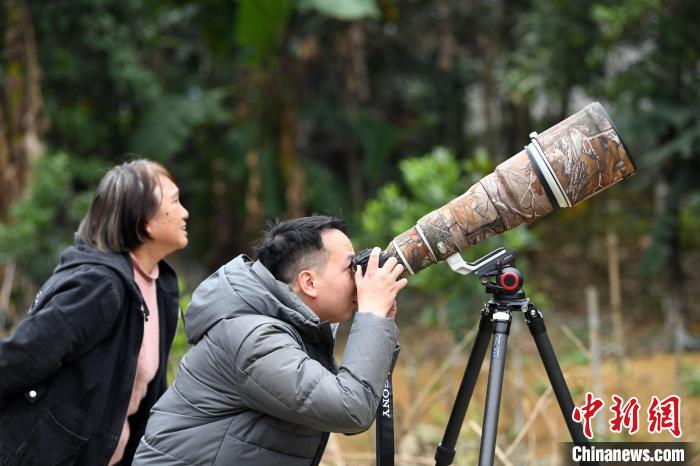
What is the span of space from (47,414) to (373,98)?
9.87 m

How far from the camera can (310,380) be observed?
1.86m

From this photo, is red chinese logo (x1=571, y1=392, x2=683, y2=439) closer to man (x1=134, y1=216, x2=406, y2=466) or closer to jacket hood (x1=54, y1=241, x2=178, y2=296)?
man (x1=134, y1=216, x2=406, y2=466)

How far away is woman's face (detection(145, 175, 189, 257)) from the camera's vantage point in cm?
270

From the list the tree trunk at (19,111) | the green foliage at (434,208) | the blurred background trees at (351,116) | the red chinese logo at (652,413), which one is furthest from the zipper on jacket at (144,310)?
the tree trunk at (19,111)

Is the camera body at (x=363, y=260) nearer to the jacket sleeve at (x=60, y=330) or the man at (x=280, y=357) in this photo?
the man at (x=280, y=357)

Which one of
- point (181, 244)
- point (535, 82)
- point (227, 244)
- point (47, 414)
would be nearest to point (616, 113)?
point (535, 82)

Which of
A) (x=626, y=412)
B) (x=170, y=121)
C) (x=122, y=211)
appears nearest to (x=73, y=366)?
(x=122, y=211)

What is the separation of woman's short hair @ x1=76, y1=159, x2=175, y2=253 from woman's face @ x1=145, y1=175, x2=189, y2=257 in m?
0.02

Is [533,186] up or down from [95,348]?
up

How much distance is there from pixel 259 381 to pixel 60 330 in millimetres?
791

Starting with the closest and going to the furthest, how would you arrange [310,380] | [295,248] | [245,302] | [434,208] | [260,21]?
1. [310,380]
2. [245,302]
3. [295,248]
4. [434,208]
5. [260,21]

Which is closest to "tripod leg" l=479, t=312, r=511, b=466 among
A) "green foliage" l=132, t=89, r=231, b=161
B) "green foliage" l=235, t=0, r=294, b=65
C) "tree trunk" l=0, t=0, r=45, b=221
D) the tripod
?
the tripod

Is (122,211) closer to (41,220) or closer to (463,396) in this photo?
(463,396)

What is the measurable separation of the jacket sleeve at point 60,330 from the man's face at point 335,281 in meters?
0.71
